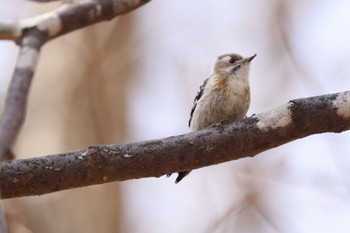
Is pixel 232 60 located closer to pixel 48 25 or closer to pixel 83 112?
pixel 48 25

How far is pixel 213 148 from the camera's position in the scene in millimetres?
2486

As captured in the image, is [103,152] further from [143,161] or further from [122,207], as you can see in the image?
[122,207]

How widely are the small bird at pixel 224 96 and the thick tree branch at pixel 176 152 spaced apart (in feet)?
1.70

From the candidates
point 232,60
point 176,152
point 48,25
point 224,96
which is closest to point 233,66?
point 232,60

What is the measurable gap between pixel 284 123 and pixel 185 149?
0.39 meters

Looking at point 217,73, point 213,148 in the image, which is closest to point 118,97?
point 217,73

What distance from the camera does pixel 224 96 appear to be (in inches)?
124

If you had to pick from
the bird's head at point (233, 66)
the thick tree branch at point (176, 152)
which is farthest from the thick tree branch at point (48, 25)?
the thick tree branch at point (176, 152)

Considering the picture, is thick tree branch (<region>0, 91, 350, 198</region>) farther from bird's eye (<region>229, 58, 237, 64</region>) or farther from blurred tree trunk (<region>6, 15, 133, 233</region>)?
blurred tree trunk (<region>6, 15, 133, 233</region>)

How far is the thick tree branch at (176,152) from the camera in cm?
238

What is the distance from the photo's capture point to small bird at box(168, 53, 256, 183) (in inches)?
122

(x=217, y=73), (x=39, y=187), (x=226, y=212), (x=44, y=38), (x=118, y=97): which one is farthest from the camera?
(x=118, y=97)

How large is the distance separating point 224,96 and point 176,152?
774 mm

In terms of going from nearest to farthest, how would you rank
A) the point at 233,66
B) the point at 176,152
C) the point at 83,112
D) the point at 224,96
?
the point at 176,152 → the point at 224,96 → the point at 233,66 → the point at 83,112
